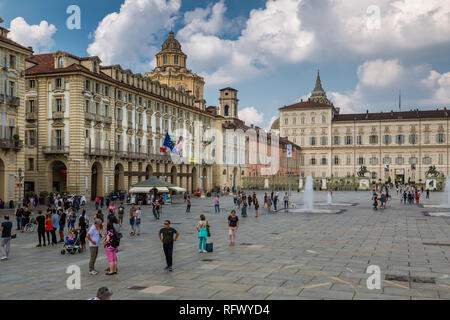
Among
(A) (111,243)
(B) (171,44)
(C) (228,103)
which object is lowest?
(A) (111,243)

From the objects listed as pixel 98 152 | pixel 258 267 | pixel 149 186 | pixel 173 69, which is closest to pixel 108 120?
pixel 98 152

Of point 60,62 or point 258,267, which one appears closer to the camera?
point 258,267

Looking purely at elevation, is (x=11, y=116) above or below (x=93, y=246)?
above

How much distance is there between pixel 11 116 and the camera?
40312mm

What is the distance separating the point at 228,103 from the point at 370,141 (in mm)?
43582

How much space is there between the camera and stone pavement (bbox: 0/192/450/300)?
11.3 m

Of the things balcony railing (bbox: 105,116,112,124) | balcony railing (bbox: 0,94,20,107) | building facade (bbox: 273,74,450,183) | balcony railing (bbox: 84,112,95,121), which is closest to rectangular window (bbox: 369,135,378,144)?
building facade (bbox: 273,74,450,183)

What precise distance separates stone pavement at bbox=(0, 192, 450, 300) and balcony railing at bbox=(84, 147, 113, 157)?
2712 cm

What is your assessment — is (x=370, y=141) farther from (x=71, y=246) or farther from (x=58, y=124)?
(x=71, y=246)

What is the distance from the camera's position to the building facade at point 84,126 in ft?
161

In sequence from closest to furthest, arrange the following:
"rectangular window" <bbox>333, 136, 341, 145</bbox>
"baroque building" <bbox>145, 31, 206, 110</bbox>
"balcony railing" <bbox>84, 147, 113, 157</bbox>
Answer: "balcony railing" <bbox>84, 147, 113, 157</bbox> < "baroque building" <bbox>145, 31, 206, 110</bbox> < "rectangular window" <bbox>333, 136, 341, 145</bbox>

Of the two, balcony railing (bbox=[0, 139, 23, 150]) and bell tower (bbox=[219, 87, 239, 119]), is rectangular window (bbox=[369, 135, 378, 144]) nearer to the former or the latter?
bell tower (bbox=[219, 87, 239, 119])

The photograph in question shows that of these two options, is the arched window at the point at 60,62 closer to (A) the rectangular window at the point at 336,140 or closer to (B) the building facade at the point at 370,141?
(B) the building facade at the point at 370,141

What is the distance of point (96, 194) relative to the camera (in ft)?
174
